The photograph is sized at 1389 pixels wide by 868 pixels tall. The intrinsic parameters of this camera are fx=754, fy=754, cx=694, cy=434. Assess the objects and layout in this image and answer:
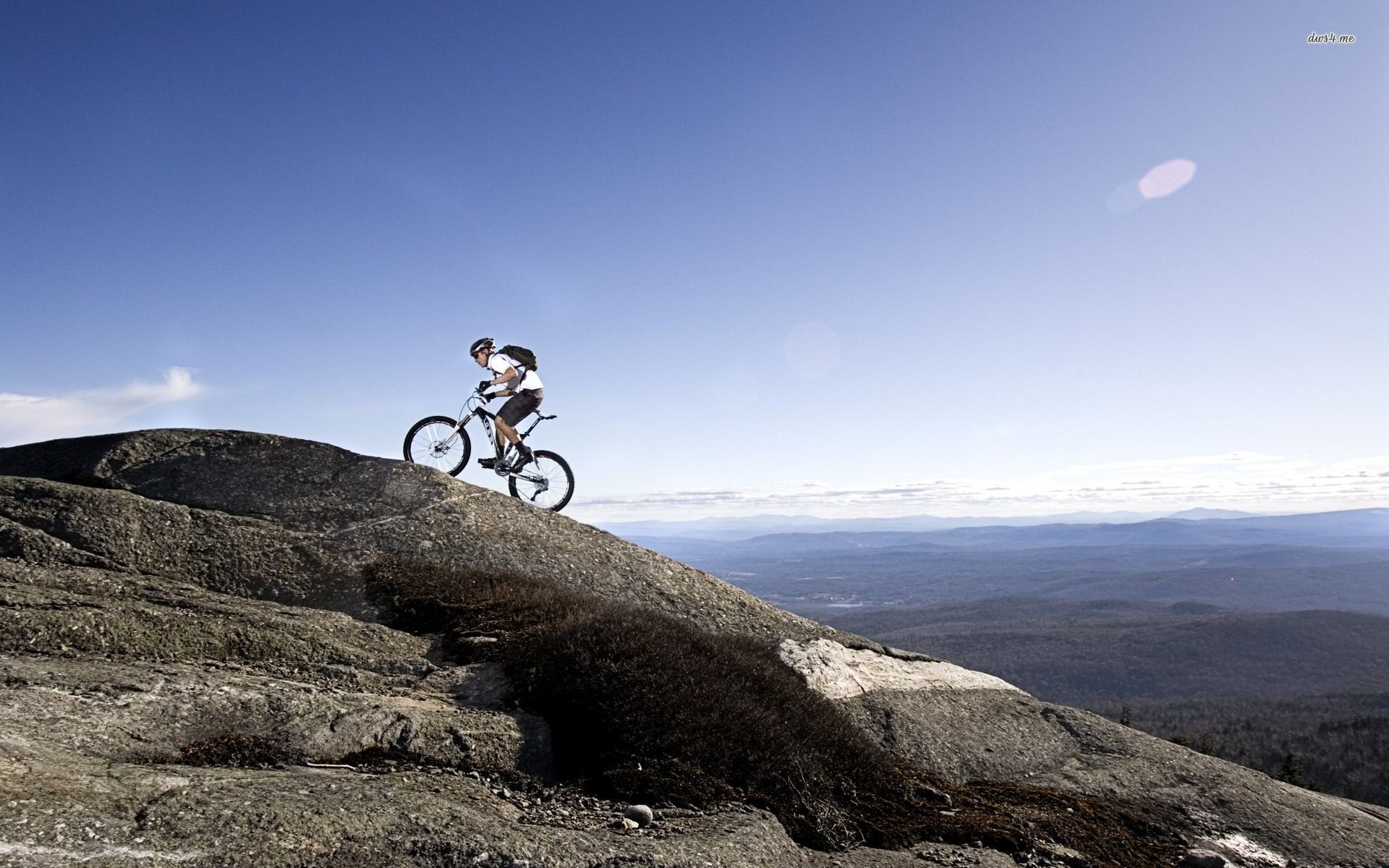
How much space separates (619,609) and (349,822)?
6263 mm

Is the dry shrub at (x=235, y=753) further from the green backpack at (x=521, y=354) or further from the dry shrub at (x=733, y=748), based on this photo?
the green backpack at (x=521, y=354)

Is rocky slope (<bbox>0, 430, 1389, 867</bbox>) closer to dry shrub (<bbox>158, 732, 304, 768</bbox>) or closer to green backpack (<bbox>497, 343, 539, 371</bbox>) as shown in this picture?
dry shrub (<bbox>158, 732, 304, 768</bbox>)

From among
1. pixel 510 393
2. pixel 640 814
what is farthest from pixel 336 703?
pixel 510 393

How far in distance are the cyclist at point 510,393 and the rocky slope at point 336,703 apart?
225 centimetres

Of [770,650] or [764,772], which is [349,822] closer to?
[764,772]

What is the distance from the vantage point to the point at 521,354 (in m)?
19.3

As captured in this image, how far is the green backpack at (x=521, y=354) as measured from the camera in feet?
63.3

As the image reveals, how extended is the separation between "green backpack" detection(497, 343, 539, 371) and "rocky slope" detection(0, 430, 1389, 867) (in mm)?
3589

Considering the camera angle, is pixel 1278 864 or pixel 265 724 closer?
pixel 265 724

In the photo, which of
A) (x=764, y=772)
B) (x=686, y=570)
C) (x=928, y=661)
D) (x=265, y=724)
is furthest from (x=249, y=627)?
(x=928, y=661)

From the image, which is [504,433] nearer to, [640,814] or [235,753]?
[235,753]

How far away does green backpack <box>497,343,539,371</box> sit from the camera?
63.3 feet

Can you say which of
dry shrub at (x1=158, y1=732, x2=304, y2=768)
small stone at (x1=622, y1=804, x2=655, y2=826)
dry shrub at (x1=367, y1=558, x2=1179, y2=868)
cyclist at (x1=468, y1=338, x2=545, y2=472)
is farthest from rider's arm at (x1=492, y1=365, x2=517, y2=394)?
small stone at (x1=622, y1=804, x2=655, y2=826)

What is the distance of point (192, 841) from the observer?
479 centimetres
